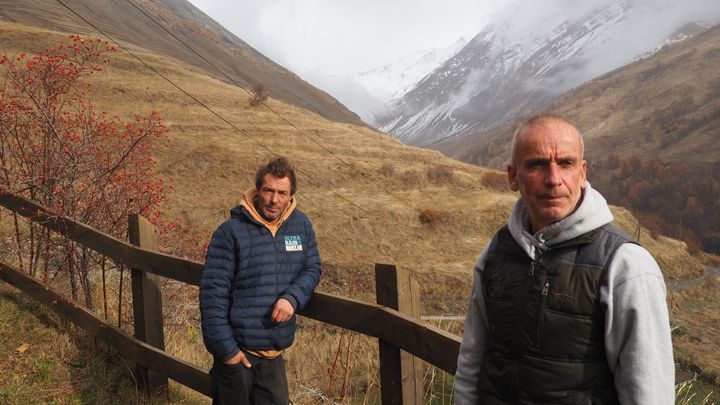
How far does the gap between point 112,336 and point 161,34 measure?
7452 cm

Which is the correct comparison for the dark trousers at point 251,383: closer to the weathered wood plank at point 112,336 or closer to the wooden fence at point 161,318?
the wooden fence at point 161,318

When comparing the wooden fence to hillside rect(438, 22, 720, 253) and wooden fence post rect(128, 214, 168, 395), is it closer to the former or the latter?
wooden fence post rect(128, 214, 168, 395)

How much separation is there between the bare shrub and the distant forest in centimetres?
3591

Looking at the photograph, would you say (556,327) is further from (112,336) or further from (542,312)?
(112,336)

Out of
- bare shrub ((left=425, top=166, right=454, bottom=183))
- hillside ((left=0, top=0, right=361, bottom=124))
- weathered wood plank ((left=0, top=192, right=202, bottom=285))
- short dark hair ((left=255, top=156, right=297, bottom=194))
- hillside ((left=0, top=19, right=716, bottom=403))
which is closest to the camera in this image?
short dark hair ((left=255, top=156, right=297, bottom=194))

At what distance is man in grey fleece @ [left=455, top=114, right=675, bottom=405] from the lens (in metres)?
1.45

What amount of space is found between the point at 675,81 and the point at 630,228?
537 ft

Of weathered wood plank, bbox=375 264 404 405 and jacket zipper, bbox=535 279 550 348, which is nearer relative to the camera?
jacket zipper, bbox=535 279 550 348

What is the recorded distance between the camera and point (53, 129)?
5.79 meters

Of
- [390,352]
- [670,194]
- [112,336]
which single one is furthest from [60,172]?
[670,194]

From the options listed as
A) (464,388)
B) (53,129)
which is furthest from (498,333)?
(53,129)

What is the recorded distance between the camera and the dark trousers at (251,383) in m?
2.88

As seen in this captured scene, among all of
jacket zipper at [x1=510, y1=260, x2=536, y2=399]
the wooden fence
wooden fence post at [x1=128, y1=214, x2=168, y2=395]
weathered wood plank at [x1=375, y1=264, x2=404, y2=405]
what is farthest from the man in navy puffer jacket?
jacket zipper at [x1=510, y1=260, x2=536, y2=399]

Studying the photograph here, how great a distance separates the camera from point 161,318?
168 inches
